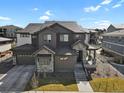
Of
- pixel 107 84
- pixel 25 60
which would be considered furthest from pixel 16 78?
pixel 107 84

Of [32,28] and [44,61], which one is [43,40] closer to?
[44,61]

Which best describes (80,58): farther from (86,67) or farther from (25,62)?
(25,62)

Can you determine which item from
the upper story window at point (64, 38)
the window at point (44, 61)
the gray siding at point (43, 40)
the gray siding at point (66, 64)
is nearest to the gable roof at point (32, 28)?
the upper story window at point (64, 38)

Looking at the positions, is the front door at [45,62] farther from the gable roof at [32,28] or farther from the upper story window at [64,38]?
the gable roof at [32,28]

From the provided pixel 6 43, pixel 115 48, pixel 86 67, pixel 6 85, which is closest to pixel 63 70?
pixel 86 67

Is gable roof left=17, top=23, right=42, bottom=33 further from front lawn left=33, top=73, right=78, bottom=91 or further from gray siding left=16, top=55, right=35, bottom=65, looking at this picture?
front lawn left=33, top=73, right=78, bottom=91

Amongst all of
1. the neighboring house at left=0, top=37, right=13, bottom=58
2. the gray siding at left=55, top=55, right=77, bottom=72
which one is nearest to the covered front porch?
the gray siding at left=55, top=55, right=77, bottom=72
